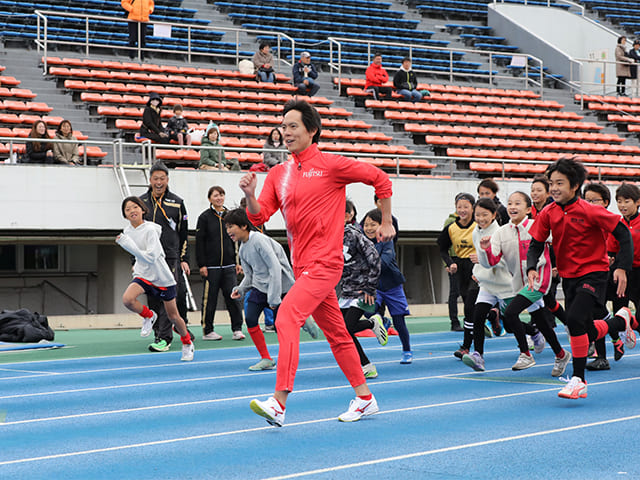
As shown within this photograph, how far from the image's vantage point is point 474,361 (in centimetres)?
890

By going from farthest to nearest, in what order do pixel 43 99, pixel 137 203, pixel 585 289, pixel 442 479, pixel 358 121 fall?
pixel 358 121 < pixel 43 99 < pixel 137 203 < pixel 585 289 < pixel 442 479

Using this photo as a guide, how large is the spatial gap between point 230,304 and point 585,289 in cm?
704

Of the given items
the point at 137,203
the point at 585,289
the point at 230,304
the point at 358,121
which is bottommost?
the point at 230,304

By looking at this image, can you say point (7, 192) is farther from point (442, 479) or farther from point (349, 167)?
point (442, 479)

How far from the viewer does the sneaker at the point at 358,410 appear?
20.6 ft

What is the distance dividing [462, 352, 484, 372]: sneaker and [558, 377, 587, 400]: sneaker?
189 cm

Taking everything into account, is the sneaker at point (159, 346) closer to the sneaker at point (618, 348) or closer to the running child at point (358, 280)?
the running child at point (358, 280)

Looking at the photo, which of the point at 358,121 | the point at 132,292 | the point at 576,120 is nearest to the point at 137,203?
the point at 132,292

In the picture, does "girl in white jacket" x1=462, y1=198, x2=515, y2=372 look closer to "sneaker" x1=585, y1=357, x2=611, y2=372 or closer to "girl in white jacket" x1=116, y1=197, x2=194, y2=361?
"sneaker" x1=585, y1=357, x2=611, y2=372

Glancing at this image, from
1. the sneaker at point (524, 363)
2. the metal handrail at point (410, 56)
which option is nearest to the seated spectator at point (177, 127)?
the metal handrail at point (410, 56)

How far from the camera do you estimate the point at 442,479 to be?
15.0ft

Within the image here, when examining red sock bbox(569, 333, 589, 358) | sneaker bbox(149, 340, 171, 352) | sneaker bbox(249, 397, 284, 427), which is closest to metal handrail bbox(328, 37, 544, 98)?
sneaker bbox(149, 340, 171, 352)

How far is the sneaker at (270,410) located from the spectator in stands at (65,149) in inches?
466

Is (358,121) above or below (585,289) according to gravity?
above
